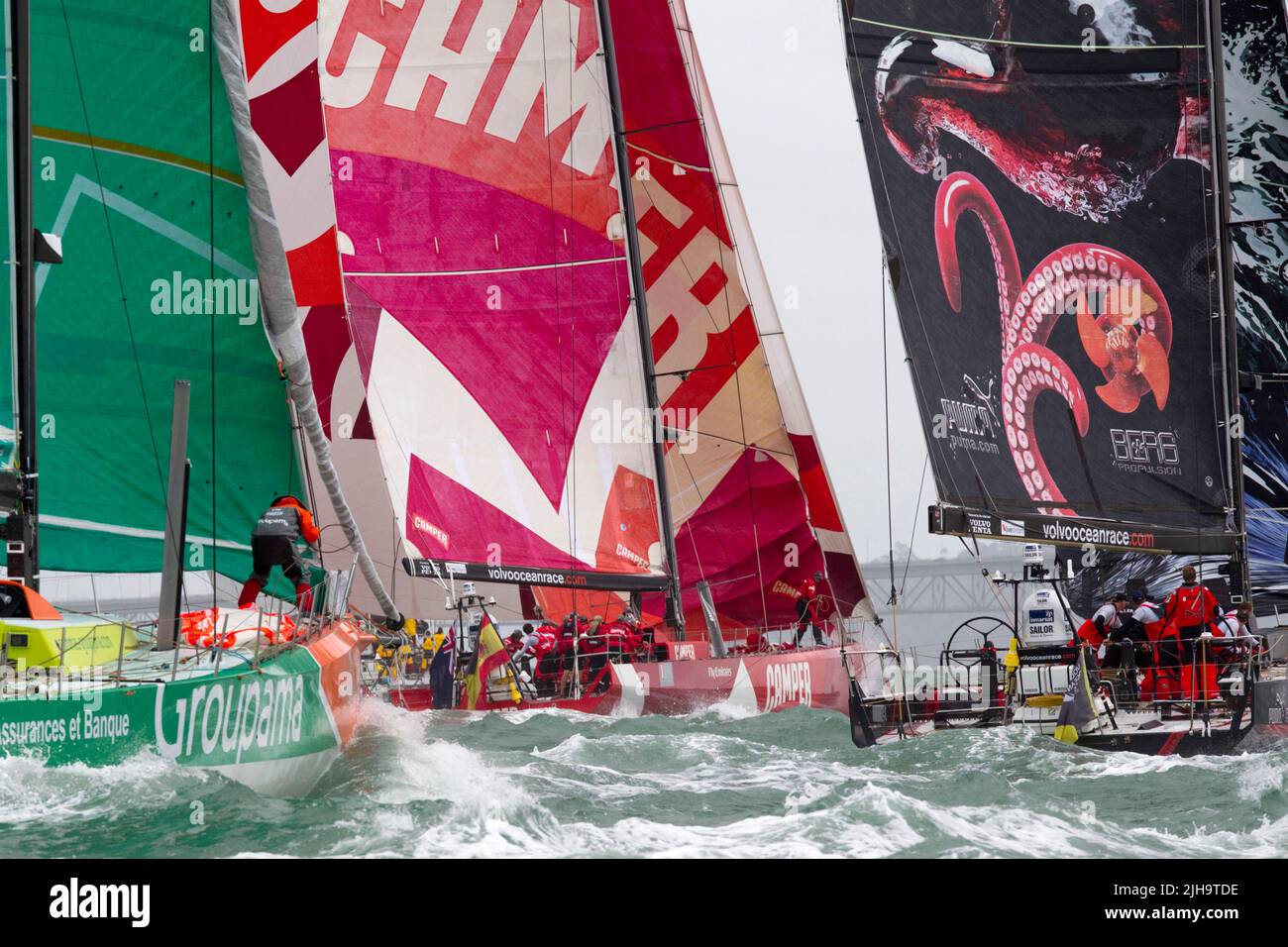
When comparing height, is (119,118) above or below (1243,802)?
above

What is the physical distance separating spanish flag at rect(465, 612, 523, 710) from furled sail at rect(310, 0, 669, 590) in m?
1.36

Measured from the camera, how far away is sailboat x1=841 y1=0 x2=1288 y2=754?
14.2 m

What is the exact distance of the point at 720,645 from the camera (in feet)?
60.0

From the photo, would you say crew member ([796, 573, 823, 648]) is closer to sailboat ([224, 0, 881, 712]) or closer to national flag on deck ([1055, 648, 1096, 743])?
sailboat ([224, 0, 881, 712])

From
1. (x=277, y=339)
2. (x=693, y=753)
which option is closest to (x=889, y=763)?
(x=693, y=753)

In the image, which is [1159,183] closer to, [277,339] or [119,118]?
[277,339]

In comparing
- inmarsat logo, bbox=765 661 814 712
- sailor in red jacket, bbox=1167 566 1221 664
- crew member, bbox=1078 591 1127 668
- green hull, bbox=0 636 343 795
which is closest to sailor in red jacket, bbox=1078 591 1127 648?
crew member, bbox=1078 591 1127 668

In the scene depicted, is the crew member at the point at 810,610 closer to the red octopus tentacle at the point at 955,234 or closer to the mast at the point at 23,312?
the red octopus tentacle at the point at 955,234

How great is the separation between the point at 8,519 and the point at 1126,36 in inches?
421

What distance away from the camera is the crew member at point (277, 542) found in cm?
1077

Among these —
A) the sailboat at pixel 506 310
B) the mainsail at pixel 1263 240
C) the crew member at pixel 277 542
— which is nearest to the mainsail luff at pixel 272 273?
the crew member at pixel 277 542
